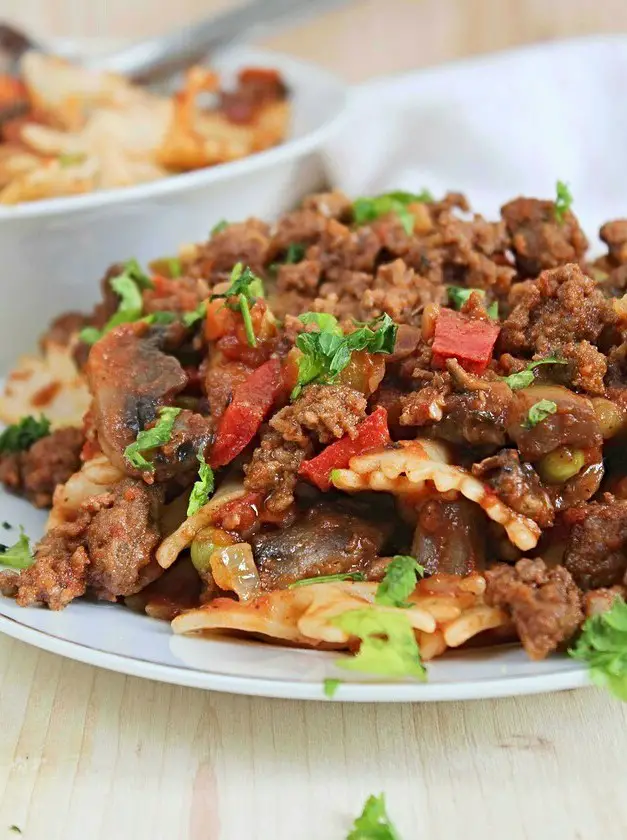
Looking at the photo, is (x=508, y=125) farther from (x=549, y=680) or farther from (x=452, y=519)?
(x=549, y=680)

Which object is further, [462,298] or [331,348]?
[462,298]

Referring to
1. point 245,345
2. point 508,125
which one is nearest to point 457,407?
point 245,345

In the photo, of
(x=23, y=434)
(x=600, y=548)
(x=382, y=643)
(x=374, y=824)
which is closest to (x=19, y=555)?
(x=23, y=434)

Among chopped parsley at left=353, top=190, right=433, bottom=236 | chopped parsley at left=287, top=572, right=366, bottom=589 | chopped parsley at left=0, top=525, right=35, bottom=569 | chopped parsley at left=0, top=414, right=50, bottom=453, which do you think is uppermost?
chopped parsley at left=353, top=190, right=433, bottom=236

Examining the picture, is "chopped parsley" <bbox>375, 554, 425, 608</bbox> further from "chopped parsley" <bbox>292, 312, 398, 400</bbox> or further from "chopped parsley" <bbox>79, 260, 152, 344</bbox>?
"chopped parsley" <bbox>79, 260, 152, 344</bbox>

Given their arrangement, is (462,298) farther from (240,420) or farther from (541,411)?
(240,420)

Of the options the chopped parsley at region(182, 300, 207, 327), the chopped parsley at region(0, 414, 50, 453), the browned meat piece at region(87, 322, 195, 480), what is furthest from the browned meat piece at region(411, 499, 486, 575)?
the chopped parsley at region(0, 414, 50, 453)
